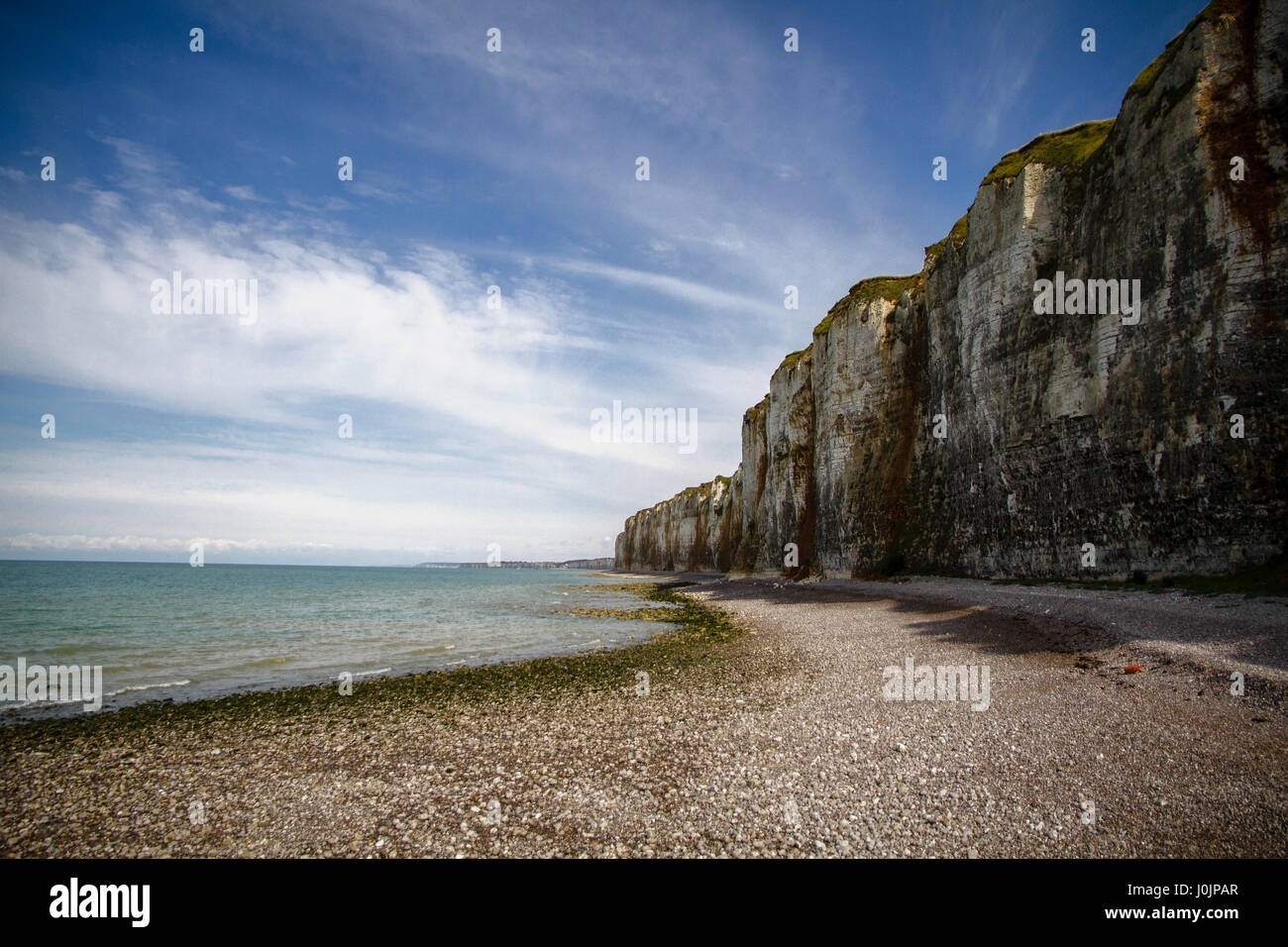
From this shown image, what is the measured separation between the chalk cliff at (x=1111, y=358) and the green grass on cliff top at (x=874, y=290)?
56.3 inches

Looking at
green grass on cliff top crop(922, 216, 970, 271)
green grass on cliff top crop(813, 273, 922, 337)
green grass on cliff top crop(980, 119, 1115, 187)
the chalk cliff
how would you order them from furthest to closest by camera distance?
green grass on cliff top crop(813, 273, 922, 337)
green grass on cliff top crop(922, 216, 970, 271)
green grass on cliff top crop(980, 119, 1115, 187)
the chalk cliff

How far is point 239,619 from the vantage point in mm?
31969

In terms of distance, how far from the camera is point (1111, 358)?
21.7 meters

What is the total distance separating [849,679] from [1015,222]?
27.9 m

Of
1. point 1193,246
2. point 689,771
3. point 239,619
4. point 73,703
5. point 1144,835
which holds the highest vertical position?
point 1193,246

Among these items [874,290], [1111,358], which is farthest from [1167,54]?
[874,290]

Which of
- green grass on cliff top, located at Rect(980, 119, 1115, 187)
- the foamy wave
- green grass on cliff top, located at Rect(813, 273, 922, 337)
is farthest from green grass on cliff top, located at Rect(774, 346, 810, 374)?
the foamy wave

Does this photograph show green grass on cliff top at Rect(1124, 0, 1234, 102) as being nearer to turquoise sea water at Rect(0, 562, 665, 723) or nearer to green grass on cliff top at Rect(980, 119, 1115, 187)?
green grass on cliff top at Rect(980, 119, 1115, 187)

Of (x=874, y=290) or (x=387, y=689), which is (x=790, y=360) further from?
(x=387, y=689)

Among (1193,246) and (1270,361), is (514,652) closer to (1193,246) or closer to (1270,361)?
(1270,361)

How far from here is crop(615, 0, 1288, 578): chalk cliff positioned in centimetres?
1733

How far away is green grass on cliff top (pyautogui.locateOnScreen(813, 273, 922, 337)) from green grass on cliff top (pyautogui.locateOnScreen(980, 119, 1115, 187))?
11247 mm

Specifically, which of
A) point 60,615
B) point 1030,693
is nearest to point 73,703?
point 1030,693

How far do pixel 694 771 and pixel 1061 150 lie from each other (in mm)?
36576
